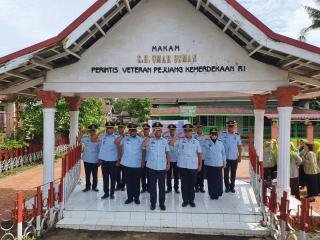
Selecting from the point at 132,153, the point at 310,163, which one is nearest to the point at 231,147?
the point at 132,153

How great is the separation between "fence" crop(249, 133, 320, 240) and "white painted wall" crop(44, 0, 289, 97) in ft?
5.99

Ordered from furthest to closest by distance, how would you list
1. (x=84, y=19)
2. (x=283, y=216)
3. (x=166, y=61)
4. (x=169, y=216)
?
(x=166, y=61) < (x=169, y=216) < (x=84, y=19) < (x=283, y=216)

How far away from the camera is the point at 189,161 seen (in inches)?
323

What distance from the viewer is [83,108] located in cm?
2473

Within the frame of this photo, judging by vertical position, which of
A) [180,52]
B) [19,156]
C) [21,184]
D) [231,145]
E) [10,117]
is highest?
[180,52]

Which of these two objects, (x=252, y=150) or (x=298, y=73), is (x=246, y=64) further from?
(x=252, y=150)

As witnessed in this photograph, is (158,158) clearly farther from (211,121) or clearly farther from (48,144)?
(211,121)

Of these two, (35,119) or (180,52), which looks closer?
(180,52)

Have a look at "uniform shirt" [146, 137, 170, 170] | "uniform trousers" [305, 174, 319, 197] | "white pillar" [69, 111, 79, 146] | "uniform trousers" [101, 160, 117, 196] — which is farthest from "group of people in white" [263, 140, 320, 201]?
"white pillar" [69, 111, 79, 146]

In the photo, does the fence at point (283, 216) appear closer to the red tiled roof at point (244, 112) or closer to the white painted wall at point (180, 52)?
the white painted wall at point (180, 52)

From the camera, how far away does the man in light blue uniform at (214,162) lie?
29.0 feet

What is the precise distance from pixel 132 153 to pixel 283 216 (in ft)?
10.8

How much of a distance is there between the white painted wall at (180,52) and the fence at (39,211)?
2061mm

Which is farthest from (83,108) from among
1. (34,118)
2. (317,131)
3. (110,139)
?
(317,131)
